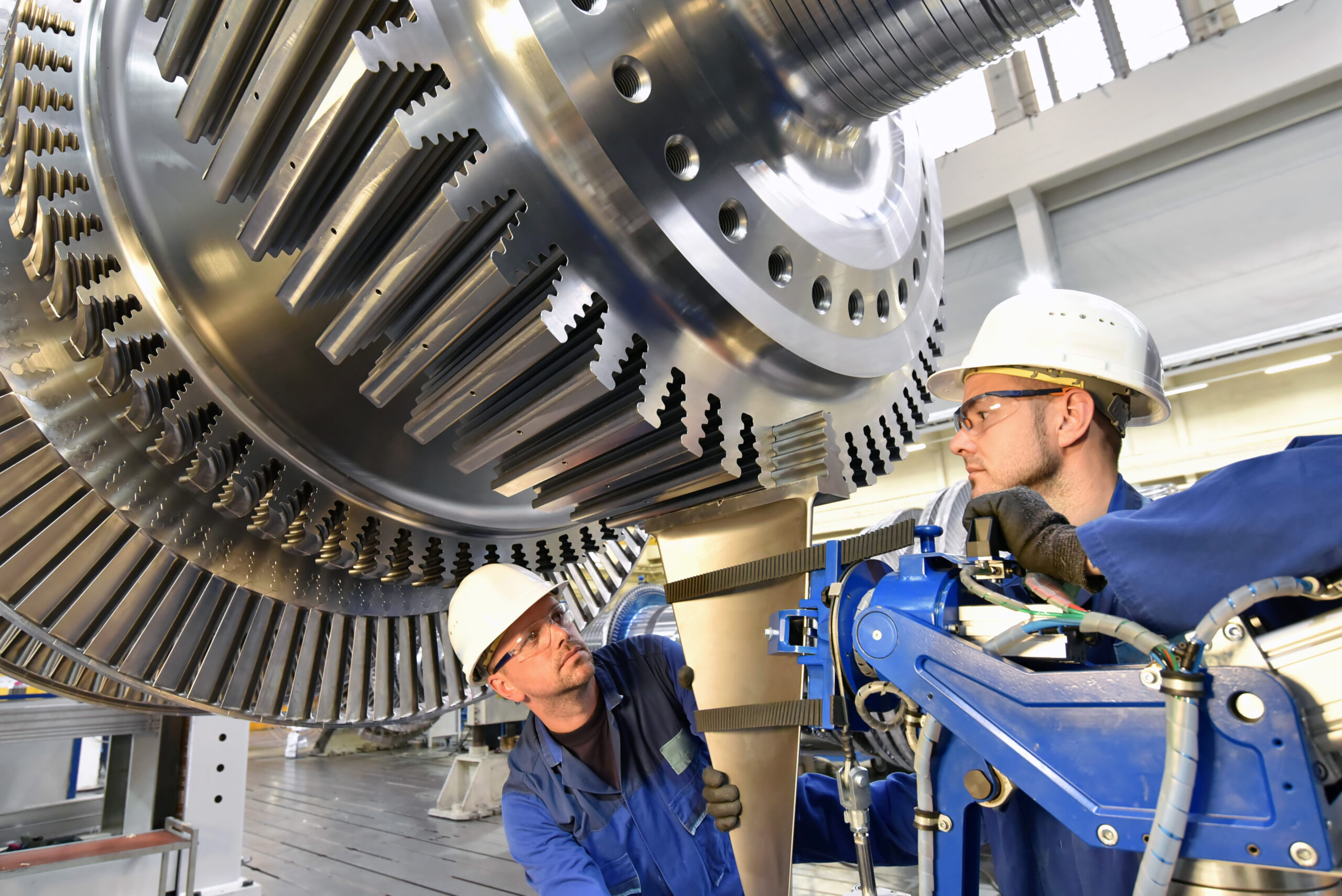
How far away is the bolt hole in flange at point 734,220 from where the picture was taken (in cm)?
109

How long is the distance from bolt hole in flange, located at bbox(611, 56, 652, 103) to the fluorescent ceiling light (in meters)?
5.17

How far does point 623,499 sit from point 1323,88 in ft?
18.1

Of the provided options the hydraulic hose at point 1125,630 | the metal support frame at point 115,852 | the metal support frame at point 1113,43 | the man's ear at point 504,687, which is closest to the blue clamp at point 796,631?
the hydraulic hose at point 1125,630

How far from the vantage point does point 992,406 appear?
55.2 inches

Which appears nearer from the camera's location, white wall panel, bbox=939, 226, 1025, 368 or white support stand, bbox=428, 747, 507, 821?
white support stand, bbox=428, 747, 507, 821

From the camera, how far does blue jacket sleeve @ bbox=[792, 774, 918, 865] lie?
1.52m

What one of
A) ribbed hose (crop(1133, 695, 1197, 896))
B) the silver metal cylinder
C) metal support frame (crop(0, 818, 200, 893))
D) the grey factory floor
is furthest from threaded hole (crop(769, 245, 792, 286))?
metal support frame (crop(0, 818, 200, 893))

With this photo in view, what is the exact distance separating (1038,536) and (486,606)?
4.20 feet

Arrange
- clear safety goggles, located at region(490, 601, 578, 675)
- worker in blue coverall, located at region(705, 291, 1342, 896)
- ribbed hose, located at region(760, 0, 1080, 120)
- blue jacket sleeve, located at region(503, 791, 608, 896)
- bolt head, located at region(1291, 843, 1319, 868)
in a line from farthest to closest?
clear safety goggles, located at region(490, 601, 578, 675), blue jacket sleeve, located at region(503, 791, 608, 896), ribbed hose, located at region(760, 0, 1080, 120), worker in blue coverall, located at region(705, 291, 1342, 896), bolt head, located at region(1291, 843, 1319, 868)

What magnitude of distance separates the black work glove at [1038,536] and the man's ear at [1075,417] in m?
0.37

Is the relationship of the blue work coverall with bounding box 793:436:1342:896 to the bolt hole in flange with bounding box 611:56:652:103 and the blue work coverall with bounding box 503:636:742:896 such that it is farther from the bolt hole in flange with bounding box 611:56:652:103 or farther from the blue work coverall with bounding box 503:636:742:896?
the blue work coverall with bounding box 503:636:742:896

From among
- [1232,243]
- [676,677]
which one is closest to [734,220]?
[676,677]

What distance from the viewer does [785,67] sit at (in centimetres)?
113

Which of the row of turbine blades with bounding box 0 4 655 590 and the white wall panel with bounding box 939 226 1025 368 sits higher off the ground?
the white wall panel with bounding box 939 226 1025 368
